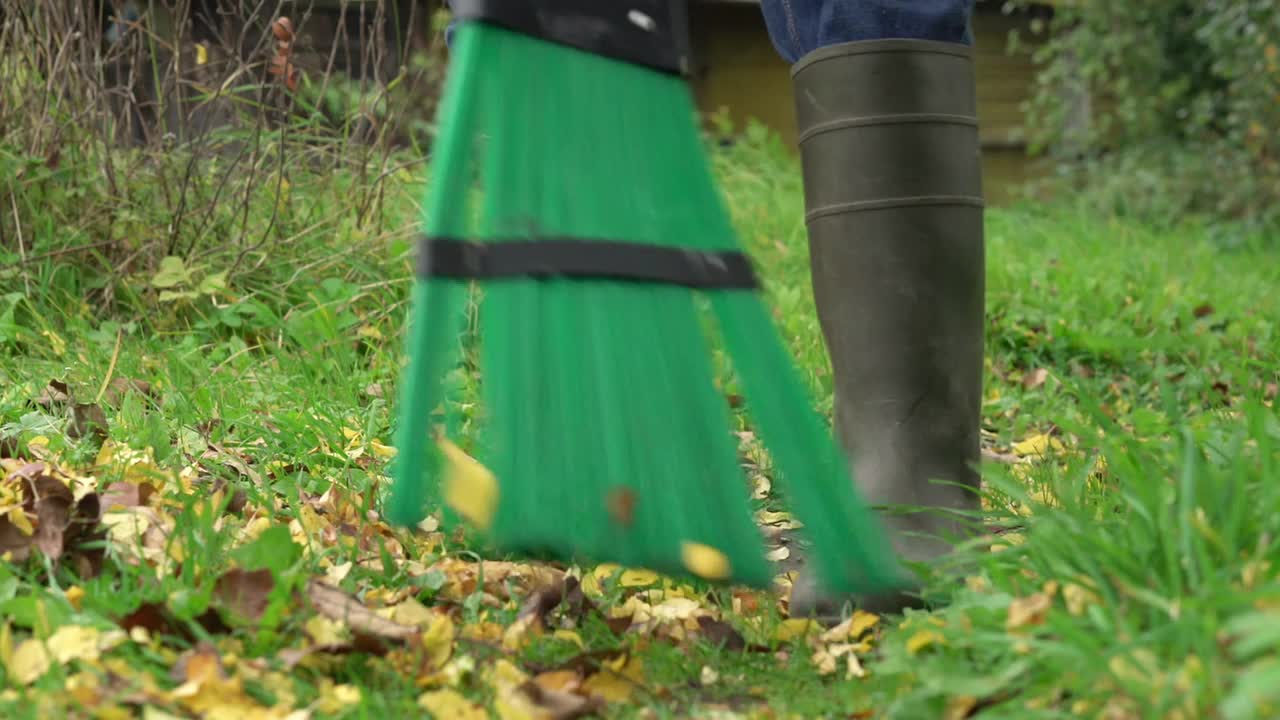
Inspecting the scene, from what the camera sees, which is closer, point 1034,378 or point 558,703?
point 558,703

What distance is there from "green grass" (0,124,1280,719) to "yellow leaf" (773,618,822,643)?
0.07 ft

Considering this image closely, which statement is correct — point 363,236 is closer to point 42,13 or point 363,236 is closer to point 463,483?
point 42,13

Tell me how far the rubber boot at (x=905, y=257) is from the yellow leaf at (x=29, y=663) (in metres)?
0.93

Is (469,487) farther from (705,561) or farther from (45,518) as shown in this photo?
(45,518)

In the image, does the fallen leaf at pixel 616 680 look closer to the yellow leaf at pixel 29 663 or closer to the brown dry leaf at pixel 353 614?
the brown dry leaf at pixel 353 614

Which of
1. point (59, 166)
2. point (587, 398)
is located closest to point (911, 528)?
point (587, 398)

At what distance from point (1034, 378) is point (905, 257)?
1665 mm

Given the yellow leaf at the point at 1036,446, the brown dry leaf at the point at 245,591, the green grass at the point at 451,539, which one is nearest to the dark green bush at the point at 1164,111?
the green grass at the point at 451,539

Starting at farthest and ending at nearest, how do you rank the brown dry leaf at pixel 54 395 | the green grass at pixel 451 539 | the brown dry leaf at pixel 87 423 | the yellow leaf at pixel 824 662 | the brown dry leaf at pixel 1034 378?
the brown dry leaf at pixel 1034 378
the brown dry leaf at pixel 54 395
the brown dry leaf at pixel 87 423
the yellow leaf at pixel 824 662
the green grass at pixel 451 539

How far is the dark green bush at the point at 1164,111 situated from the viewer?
603 centimetres

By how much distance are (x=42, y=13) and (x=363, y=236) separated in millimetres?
828

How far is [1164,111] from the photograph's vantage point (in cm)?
745

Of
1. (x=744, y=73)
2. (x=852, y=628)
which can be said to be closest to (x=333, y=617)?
(x=852, y=628)

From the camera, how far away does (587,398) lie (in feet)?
3.91
